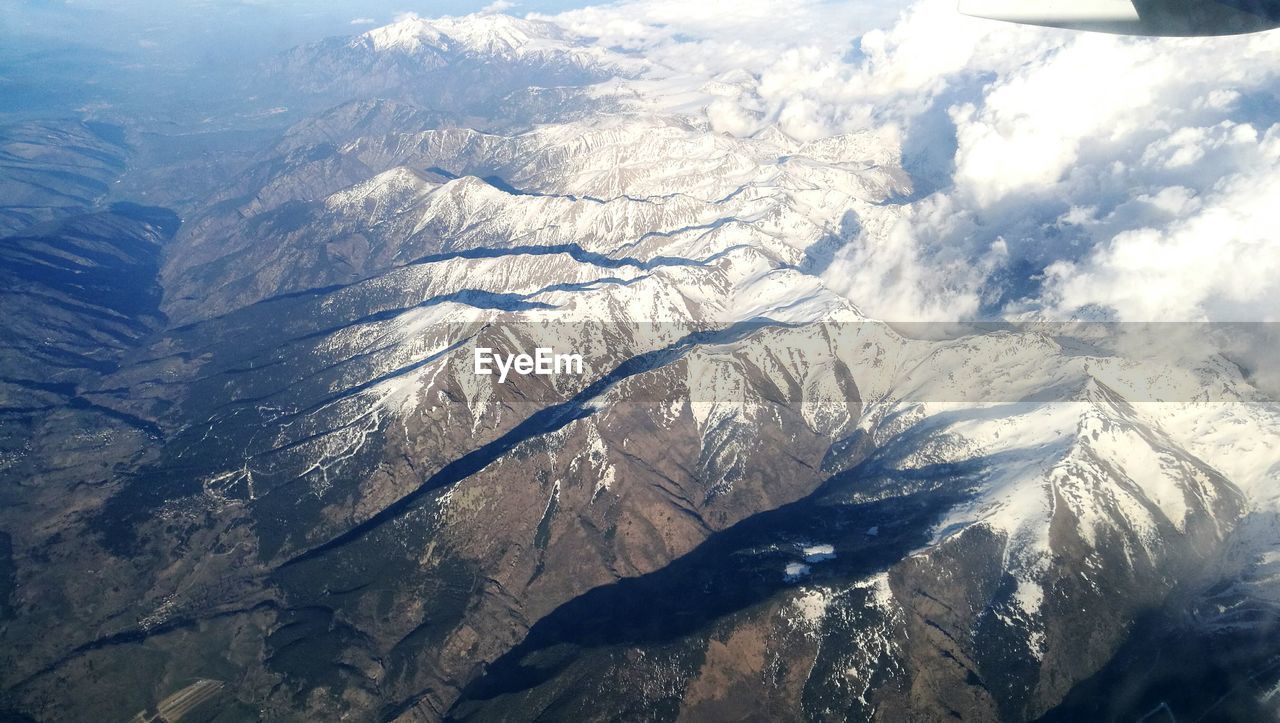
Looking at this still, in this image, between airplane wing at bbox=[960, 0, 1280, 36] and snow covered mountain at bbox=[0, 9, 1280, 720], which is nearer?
airplane wing at bbox=[960, 0, 1280, 36]

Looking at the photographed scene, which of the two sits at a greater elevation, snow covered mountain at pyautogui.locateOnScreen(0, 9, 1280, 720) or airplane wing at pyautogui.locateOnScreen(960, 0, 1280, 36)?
airplane wing at pyautogui.locateOnScreen(960, 0, 1280, 36)

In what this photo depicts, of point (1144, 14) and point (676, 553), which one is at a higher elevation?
point (1144, 14)

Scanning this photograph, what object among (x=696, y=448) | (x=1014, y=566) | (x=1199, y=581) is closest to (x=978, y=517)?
(x=1014, y=566)

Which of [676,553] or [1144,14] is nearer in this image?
[1144,14]

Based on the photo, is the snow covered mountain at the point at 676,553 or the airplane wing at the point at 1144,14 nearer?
the airplane wing at the point at 1144,14

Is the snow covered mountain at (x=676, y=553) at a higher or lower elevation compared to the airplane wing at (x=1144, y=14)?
lower

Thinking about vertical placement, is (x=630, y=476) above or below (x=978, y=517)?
below

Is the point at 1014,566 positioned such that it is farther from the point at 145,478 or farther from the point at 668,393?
the point at 145,478

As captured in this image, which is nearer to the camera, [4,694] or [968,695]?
[968,695]
